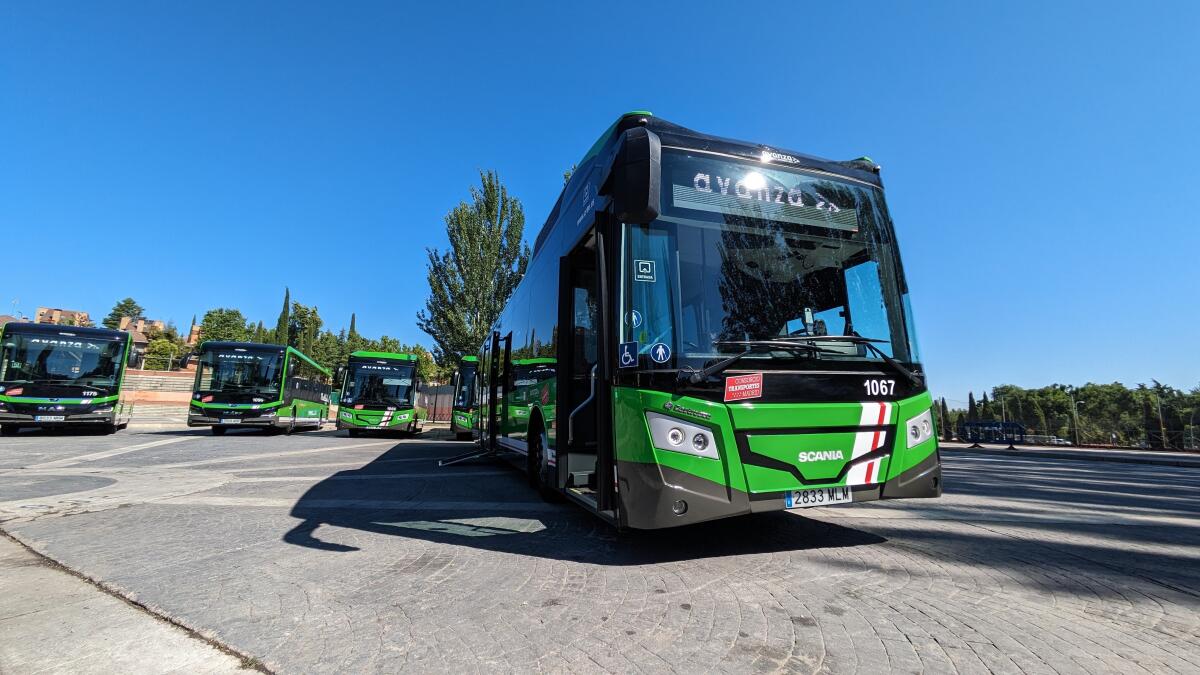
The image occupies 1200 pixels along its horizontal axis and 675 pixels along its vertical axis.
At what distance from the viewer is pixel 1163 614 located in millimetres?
2824

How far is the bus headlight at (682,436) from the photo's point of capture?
139 inches

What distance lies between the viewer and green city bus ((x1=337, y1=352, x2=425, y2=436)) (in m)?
19.9

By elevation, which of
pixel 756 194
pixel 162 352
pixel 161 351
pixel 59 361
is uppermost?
pixel 161 351

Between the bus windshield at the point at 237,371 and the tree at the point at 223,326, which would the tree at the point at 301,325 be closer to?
the tree at the point at 223,326

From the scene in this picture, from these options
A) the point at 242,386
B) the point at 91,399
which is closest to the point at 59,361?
the point at 91,399

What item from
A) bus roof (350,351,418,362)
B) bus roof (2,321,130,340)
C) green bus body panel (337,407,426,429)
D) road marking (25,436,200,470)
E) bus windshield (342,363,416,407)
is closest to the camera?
road marking (25,436,200,470)

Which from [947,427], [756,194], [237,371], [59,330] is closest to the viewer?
[756,194]

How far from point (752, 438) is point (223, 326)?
73636mm

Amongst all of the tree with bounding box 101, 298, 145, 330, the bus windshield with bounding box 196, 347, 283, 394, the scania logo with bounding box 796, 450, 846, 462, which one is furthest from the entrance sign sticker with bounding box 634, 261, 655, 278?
the tree with bounding box 101, 298, 145, 330

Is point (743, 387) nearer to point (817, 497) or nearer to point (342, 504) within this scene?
point (817, 497)

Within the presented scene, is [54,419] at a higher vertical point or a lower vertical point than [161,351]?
lower

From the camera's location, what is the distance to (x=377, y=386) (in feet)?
66.0

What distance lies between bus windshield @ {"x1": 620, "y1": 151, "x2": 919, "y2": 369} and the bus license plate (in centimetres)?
91

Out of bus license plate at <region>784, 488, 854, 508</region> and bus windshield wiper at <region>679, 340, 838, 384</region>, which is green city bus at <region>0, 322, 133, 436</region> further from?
bus license plate at <region>784, 488, 854, 508</region>
